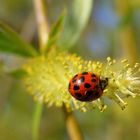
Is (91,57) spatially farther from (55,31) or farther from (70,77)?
(70,77)

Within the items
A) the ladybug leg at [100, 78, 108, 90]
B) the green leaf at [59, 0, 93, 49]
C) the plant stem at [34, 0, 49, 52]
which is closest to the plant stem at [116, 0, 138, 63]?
the green leaf at [59, 0, 93, 49]

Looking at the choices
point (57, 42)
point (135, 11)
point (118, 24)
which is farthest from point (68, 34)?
point (135, 11)

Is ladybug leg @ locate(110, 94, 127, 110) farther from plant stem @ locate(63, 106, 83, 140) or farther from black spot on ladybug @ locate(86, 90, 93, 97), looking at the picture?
plant stem @ locate(63, 106, 83, 140)

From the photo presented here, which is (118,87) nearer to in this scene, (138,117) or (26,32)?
(138,117)

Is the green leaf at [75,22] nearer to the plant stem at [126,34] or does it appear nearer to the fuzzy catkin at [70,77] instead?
the fuzzy catkin at [70,77]

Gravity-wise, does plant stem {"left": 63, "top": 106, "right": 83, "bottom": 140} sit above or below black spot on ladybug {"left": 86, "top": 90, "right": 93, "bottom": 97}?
above

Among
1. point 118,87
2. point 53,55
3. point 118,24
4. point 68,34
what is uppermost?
point 118,24
